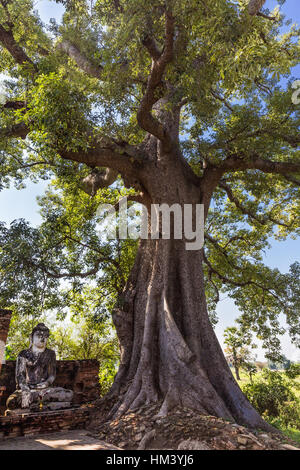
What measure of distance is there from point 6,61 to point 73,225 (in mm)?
4981

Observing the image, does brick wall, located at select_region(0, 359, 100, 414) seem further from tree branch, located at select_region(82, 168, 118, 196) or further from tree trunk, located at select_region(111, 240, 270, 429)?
tree branch, located at select_region(82, 168, 118, 196)

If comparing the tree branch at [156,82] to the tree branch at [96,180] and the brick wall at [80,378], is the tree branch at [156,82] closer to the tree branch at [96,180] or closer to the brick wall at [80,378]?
the tree branch at [96,180]

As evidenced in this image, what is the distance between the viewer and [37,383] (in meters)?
5.97

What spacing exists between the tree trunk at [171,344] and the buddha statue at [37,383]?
1.12 m

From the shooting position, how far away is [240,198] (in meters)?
11.4

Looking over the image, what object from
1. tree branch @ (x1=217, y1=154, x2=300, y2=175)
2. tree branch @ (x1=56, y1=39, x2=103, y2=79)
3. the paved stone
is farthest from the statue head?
tree branch @ (x1=56, y1=39, x2=103, y2=79)

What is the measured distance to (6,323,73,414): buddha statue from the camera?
5.47 meters

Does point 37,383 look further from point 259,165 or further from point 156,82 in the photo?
point 259,165

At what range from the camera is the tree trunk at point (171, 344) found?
16.2 feet

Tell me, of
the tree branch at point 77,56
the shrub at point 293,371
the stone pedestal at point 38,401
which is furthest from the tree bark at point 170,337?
the shrub at point 293,371

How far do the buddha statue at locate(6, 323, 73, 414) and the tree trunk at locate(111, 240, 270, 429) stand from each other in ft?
3.69
